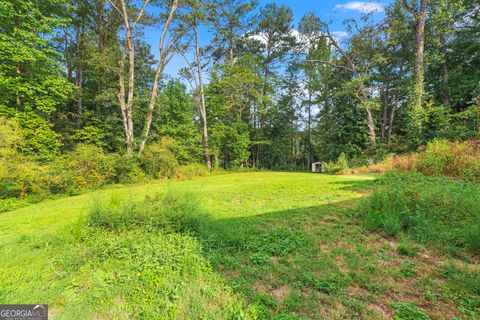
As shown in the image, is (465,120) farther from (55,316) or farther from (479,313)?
(55,316)

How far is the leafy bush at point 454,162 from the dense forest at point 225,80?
3361 millimetres

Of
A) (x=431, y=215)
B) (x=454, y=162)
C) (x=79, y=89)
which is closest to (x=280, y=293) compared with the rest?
(x=431, y=215)

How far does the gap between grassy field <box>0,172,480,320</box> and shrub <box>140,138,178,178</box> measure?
7356mm

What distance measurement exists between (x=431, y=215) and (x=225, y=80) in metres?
15.4

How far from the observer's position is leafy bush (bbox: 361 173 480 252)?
9.05 ft

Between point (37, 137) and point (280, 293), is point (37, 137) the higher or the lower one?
the higher one

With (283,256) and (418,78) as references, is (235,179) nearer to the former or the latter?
(283,256)

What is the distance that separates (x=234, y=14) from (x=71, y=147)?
15880mm

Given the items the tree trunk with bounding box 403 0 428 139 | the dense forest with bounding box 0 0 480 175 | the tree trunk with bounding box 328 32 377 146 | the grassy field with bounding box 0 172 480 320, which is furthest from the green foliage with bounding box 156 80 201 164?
the tree trunk with bounding box 403 0 428 139

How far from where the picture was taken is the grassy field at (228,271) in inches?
69.9

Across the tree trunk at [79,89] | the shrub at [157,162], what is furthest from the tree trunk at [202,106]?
the tree trunk at [79,89]

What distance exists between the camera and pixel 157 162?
36.4ft

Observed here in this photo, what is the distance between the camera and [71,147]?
42.9 feet

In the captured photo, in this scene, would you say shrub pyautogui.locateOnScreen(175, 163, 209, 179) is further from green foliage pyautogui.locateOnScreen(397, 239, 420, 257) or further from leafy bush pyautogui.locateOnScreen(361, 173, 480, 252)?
green foliage pyautogui.locateOnScreen(397, 239, 420, 257)
